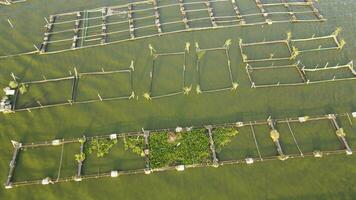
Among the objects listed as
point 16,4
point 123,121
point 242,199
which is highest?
point 16,4

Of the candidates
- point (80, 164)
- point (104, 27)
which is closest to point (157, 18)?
point (104, 27)

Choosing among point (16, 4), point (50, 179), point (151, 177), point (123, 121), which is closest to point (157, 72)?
point (123, 121)

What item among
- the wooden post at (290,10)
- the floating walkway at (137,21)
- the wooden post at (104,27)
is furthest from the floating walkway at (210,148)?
the wooden post at (290,10)

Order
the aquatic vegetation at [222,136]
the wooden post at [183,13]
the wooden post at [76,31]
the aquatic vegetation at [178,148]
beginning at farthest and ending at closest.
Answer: the wooden post at [183,13] < the wooden post at [76,31] < the aquatic vegetation at [222,136] < the aquatic vegetation at [178,148]

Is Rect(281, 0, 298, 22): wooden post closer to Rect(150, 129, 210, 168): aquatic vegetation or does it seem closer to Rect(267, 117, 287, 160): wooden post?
Rect(267, 117, 287, 160): wooden post

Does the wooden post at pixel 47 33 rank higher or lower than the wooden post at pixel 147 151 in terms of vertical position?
higher

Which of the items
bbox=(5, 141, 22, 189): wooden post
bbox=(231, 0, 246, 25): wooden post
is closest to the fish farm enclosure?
bbox=(5, 141, 22, 189): wooden post

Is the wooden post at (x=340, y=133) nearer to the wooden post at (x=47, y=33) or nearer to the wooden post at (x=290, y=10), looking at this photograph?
the wooden post at (x=290, y=10)

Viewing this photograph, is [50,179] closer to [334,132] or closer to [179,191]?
[179,191]

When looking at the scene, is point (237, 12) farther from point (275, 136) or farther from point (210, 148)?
point (210, 148)
